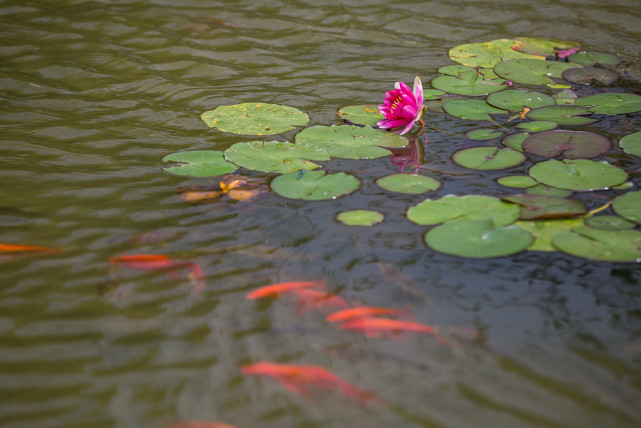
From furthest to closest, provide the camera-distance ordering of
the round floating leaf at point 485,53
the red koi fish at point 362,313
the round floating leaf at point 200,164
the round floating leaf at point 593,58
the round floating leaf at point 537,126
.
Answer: the round floating leaf at point 485,53 → the round floating leaf at point 593,58 → the round floating leaf at point 537,126 → the round floating leaf at point 200,164 → the red koi fish at point 362,313

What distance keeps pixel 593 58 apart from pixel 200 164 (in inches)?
93.8

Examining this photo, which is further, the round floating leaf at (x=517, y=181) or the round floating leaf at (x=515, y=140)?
the round floating leaf at (x=515, y=140)

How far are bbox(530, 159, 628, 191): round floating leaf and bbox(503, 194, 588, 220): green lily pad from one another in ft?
0.39

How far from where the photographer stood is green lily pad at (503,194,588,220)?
2061 millimetres

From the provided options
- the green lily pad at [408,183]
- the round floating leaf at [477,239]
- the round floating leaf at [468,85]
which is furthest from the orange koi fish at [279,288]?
the round floating leaf at [468,85]

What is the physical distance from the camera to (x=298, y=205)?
2.29m

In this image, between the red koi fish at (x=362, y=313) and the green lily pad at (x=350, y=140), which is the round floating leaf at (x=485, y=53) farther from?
the red koi fish at (x=362, y=313)

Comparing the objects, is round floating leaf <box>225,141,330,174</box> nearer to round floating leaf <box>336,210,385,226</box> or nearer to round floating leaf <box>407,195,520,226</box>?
round floating leaf <box>336,210,385,226</box>

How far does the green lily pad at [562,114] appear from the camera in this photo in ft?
9.08

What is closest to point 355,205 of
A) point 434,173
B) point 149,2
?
point 434,173

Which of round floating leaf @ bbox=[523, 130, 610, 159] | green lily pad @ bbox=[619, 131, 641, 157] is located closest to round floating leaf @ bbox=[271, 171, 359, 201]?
round floating leaf @ bbox=[523, 130, 610, 159]

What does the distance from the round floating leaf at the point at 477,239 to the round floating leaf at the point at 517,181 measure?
0.37 meters

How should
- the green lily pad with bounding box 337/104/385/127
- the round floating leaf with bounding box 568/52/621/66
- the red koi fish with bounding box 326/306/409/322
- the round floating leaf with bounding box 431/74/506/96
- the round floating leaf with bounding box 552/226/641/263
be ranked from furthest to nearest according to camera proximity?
1. the round floating leaf with bounding box 568/52/621/66
2. the round floating leaf with bounding box 431/74/506/96
3. the green lily pad with bounding box 337/104/385/127
4. the round floating leaf with bounding box 552/226/641/263
5. the red koi fish with bounding box 326/306/409/322

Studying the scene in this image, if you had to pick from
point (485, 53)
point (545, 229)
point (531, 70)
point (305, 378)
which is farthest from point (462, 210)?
point (485, 53)
